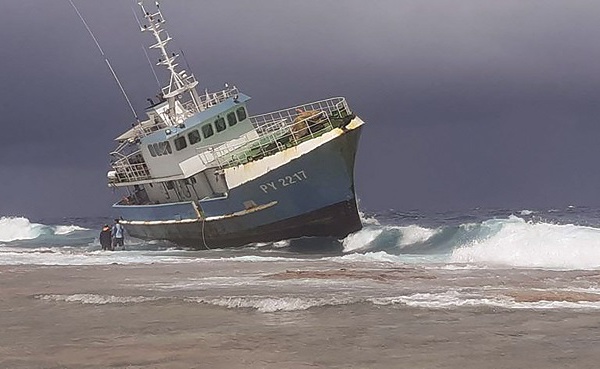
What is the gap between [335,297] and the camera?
9.57m

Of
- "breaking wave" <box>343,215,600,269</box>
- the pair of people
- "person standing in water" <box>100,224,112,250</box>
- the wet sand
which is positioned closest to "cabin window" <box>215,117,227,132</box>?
"breaking wave" <box>343,215,600,269</box>

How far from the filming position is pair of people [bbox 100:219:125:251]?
27.7 m

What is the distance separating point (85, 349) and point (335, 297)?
12.7 feet

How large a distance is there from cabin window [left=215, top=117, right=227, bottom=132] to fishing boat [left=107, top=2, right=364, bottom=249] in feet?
0.16

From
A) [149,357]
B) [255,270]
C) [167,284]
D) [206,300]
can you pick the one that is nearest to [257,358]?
[149,357]

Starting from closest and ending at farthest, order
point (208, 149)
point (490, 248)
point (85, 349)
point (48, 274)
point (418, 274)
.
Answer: point (85, 349)
point (418, 274)
point (48, 274)
point (490, 248)
point (208, 149)

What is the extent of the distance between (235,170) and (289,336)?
15.3 metres

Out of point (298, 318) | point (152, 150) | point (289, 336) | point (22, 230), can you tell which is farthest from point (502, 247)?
point (22, 230)

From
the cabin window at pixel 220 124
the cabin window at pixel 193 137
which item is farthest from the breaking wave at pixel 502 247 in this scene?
the cabin window at pixel 193 137

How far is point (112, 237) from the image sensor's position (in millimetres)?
28281

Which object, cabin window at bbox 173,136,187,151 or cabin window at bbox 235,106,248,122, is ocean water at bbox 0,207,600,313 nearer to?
cabin window at bbox 173,136,187,151

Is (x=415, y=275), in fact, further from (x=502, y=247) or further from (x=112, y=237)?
(x=112, y=237)

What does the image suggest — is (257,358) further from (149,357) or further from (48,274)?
(48,274)

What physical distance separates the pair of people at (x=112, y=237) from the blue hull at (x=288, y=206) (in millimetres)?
A: 3575
